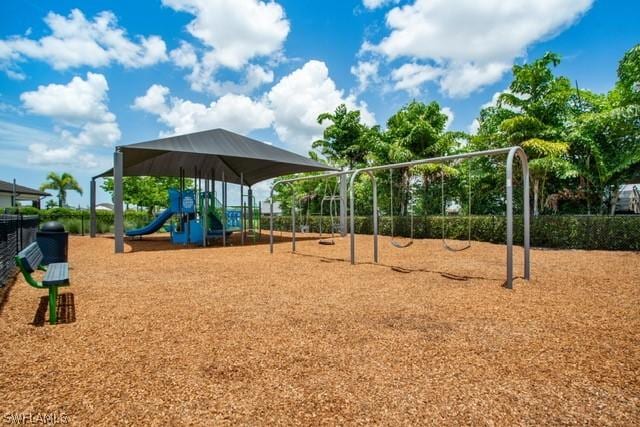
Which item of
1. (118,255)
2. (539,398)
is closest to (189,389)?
(539,398)

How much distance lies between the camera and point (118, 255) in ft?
36.4

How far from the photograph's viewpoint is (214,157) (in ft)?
57.0

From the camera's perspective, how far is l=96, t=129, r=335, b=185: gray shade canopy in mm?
12648

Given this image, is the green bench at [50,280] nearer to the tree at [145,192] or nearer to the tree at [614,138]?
the tree at [614,138]

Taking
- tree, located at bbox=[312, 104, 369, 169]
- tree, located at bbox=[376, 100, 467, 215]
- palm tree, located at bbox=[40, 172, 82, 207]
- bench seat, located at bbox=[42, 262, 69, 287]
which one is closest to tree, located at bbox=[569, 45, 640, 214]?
tree, located at bbox=[376, 100, 467, 215]

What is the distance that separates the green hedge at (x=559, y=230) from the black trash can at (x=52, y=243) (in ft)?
42.0

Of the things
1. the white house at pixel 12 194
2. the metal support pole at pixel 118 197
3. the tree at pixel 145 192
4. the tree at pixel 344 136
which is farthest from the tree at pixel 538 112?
the white house at pixel 12 194

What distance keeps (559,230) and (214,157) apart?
14.2 m

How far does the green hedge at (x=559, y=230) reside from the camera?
36.5ft

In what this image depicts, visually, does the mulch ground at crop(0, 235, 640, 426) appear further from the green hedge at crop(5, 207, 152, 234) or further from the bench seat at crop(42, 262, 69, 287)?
the green hedge at crop(5, 207, 152, 234)

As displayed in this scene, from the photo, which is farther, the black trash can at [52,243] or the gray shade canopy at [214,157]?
the gray shade canopy at [214,157]

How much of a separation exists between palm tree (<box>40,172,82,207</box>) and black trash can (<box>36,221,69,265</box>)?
47.6 meters

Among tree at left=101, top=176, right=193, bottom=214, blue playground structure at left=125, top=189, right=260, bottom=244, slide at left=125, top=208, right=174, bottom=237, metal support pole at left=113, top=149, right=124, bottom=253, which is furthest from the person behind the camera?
tree at left=101, top=176, right=193, bottom=214

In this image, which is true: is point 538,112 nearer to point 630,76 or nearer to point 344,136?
point 630,76
